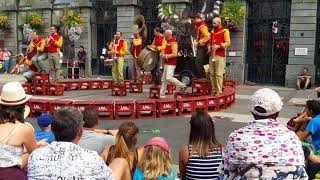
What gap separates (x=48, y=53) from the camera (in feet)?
50.7

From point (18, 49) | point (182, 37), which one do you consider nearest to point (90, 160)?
point (182, 37)

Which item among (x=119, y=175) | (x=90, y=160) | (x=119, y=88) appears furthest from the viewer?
(x=119, y=88)

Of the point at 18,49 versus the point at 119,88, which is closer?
the point at 119,88

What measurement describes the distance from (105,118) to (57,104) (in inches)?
50.7

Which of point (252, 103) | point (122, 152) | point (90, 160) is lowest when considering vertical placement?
point (122, 152)

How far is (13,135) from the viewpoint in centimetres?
387

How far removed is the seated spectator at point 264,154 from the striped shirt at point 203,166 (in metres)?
1.30

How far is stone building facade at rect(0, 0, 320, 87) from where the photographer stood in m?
20.5

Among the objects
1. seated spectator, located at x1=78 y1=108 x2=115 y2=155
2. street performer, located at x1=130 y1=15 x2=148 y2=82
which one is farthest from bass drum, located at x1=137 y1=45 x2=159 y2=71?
seated spectator, located at x1=78 y1=108 x2=115 y2=155

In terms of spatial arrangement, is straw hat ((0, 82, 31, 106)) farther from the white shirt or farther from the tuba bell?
the tuba bell

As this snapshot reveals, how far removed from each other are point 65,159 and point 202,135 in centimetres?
201

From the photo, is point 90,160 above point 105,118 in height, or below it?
above

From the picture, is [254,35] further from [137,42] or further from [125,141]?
[125,141]

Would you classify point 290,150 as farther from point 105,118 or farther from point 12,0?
point 12,0
